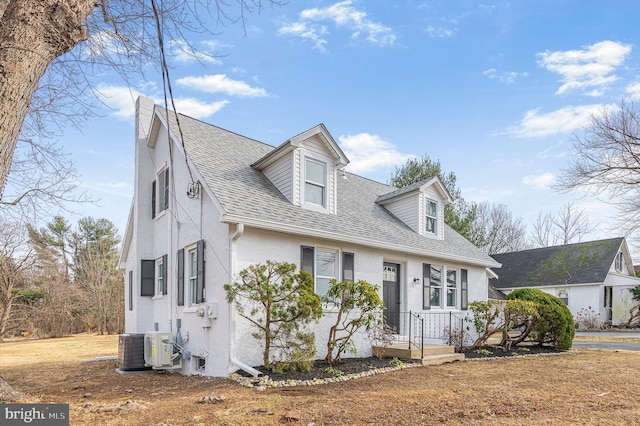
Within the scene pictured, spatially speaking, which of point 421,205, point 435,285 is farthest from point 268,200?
point 435,285

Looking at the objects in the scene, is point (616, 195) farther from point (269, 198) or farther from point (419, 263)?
point (269, 198)

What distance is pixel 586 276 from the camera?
25.8 metres

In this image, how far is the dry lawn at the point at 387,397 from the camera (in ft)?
17.7

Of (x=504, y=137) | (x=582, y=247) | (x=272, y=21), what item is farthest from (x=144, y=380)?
(x=582, y=247)

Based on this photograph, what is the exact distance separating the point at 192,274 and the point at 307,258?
2747mm

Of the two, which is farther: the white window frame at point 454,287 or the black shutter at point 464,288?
the black shutter at point 464,288

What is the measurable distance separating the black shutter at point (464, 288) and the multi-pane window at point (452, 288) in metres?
0.23

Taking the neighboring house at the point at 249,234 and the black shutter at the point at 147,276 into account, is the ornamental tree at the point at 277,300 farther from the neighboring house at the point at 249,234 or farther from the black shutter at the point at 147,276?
the black shutter at the point at 147,276

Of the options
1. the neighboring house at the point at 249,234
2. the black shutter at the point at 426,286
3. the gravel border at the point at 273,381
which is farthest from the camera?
the black shutter at the point at 426,286

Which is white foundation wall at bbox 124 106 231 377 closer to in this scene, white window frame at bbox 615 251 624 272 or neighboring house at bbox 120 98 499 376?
neighboring house at bbox 120 98 499 376

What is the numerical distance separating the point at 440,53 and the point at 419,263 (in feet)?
19.6

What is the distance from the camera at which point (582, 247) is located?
2855cm

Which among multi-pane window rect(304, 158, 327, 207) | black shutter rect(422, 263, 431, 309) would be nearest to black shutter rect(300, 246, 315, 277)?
multi-pane window rect(304, 158, 327, 207)

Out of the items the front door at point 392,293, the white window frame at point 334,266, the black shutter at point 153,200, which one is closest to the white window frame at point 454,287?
the front door at point 392,293
